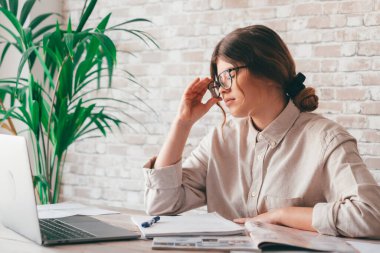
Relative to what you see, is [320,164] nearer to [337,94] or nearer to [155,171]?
[155,171]

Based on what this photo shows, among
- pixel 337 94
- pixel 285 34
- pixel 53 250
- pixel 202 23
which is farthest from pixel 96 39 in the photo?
pixel 53 250

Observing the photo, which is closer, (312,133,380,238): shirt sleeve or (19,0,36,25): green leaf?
(312,133,380,238): shirt sleeve

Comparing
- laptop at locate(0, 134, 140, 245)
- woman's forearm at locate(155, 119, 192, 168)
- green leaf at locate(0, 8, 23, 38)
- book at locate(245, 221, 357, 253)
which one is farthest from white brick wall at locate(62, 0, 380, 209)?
laptop at locate(0, 134, 140, 245)

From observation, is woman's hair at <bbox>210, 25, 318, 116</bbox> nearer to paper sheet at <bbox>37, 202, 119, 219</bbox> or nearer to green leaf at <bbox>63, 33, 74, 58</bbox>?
paper sheet at <bbox>37, 202, 119, 219</bbox>

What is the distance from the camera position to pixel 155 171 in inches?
85.4

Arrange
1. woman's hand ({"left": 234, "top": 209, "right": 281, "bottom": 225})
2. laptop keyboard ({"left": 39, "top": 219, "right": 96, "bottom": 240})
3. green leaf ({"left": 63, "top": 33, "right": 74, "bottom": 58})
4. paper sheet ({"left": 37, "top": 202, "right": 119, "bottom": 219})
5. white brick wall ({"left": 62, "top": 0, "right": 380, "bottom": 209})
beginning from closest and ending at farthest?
1. laptop keyboard ({"left": 39, "top": 219, "right": 96, "bottom": 240})
2. woman's hand ({"left": 234, "top": 209, "right": 281, "bottom": 225})
3. paper sheet ({"left": 37, "top": 202, "right": 119, "bottom": 219})
4. green leaf ({"left": 63, "top": 33, "right": 74, "bottom": 58})
5. white brick wall ({"left": 62, "top": 0, "right": 380, "bottom": 209})

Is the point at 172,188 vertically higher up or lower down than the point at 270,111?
lower down

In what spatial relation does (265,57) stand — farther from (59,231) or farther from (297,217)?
(59,231)

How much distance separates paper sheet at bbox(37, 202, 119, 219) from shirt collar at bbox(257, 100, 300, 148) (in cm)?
57

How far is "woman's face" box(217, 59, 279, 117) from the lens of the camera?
2.09m

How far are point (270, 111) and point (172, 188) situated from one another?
1.40 ft

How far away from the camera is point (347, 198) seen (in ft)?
5.92

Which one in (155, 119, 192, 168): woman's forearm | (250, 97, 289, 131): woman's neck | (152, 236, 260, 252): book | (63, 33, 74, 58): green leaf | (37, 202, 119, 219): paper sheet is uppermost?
(63, 33, 74, 58): green leaf

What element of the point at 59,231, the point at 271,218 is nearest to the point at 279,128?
the point at 271,218
